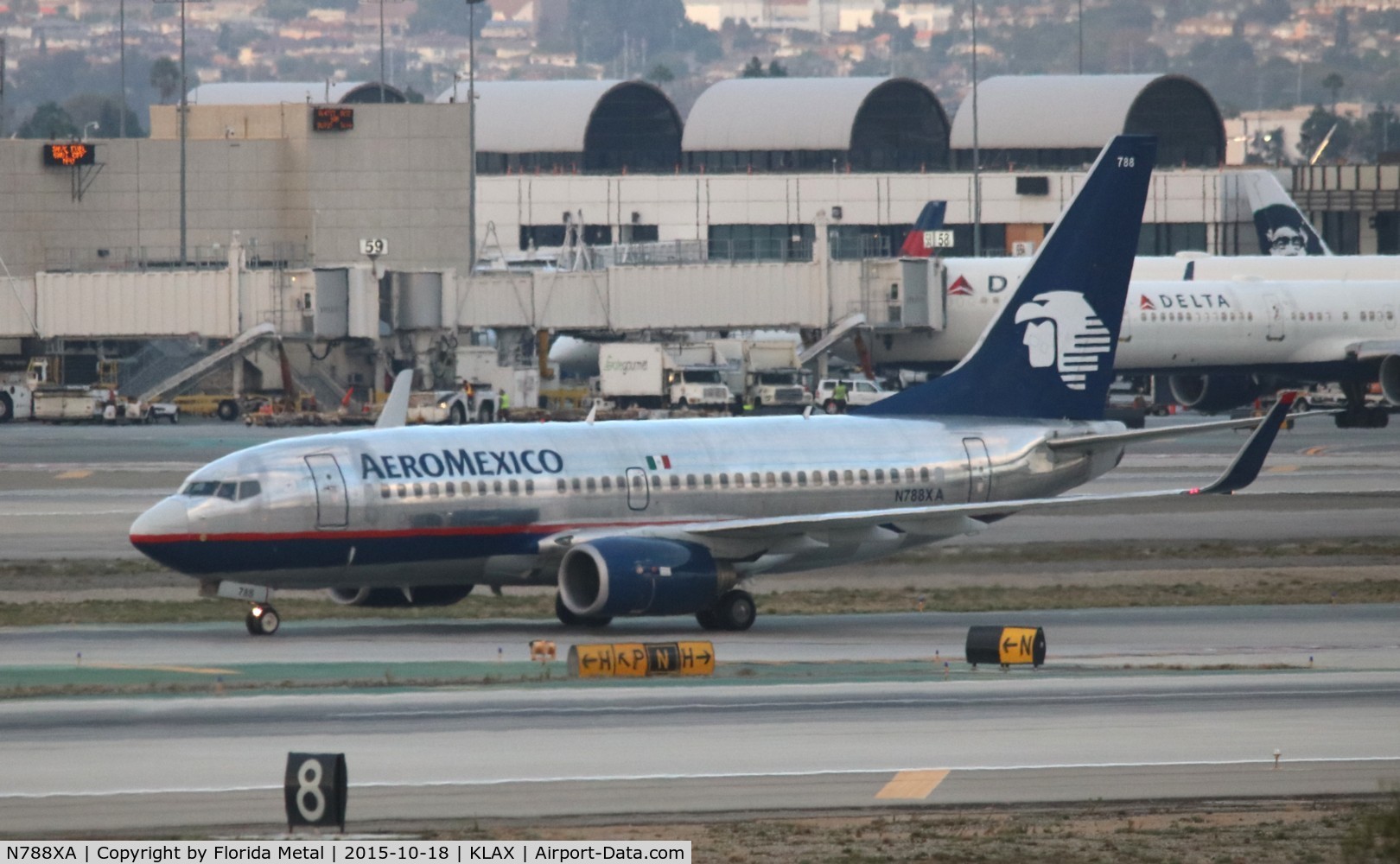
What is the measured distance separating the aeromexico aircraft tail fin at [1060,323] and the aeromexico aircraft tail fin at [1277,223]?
9293 centimetres

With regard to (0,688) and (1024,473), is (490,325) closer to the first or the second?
(1024,473)

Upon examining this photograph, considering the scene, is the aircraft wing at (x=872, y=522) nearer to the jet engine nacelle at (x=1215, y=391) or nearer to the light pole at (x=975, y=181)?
the jet engine nacelle at (x=1215, y=391)

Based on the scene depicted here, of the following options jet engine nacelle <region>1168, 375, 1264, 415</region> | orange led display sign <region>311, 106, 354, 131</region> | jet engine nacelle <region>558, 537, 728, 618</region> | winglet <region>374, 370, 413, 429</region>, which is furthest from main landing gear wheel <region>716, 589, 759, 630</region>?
orange led display sign <region>311, 106, 354, 131</region>

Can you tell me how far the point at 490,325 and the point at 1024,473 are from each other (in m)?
69.1

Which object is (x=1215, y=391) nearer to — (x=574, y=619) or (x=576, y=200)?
(x=574, y=619)

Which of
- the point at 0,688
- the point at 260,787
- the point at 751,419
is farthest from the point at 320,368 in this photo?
the point at 260,787

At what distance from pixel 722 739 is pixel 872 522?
1318cm

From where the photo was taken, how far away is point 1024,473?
41875 millimetres

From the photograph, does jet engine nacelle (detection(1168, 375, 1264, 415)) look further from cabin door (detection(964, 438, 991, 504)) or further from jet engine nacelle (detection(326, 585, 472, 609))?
jet engine nacelle (detection(326, 585, 472, 609))

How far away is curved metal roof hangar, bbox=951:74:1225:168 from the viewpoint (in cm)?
15638

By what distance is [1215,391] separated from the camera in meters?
94.6

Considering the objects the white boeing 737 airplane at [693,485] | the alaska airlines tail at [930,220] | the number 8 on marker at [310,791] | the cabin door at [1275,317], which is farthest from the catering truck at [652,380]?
the number 8 on marker at [310,791]

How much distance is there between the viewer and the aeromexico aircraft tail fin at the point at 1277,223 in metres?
134

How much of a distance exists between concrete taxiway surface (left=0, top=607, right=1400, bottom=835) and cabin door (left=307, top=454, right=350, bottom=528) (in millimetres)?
2474
